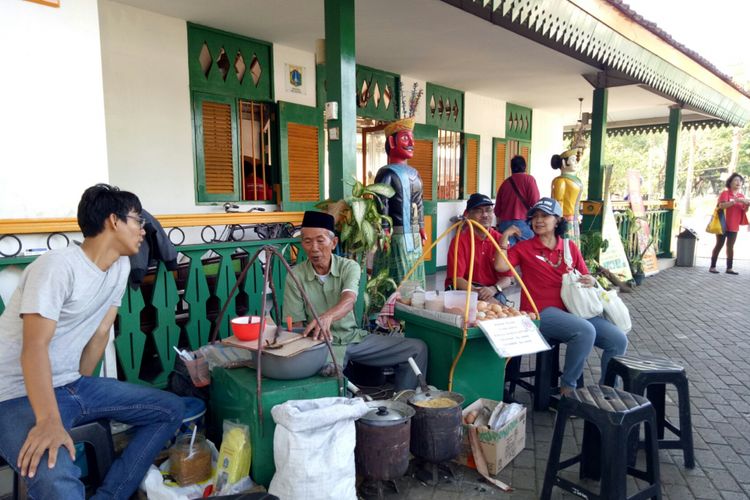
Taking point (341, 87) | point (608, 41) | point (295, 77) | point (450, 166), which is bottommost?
point (450, 166)

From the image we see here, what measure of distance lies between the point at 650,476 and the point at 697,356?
2.88 metres

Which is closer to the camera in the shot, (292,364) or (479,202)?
(292,364)

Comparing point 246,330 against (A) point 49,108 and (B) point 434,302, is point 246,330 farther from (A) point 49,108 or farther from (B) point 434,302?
(A) point 49,108

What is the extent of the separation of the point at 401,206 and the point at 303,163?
2.39 m

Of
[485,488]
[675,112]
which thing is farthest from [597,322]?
[675,112]

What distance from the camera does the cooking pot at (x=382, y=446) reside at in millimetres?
2412

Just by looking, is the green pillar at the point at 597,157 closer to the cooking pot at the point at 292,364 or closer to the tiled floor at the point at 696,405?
the tiled floor at the point at 696,405

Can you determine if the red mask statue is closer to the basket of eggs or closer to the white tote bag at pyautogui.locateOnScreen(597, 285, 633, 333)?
the basket of eggs

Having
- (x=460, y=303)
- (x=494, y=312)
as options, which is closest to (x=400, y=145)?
(x=460, y=303)

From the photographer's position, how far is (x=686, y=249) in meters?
10.3

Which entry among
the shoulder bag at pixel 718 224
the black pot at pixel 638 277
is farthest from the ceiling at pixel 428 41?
the black pot at pixel 638 277

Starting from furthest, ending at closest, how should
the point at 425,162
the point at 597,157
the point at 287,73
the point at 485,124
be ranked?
the point at 485,124
the point at 425,162
the point at 597,157
the point at 287,73

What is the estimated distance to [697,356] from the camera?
4684mm

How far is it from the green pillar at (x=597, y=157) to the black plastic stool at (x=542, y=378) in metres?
4.55
